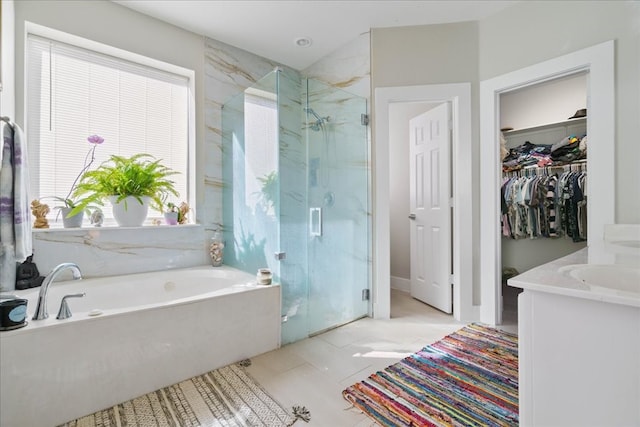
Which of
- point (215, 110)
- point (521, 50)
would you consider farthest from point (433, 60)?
point (215, 110)

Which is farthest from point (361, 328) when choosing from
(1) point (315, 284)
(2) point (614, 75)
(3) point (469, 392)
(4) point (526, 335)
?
(2) point (614, 75)

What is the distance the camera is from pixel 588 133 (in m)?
2.03

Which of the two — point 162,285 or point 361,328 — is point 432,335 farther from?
point 162,285

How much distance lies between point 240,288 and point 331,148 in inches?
53.2

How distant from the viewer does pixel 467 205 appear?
2578mm

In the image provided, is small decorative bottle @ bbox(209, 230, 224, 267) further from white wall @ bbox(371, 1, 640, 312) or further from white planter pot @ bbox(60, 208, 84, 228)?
white wall @ bbox(371, 1, 640, 312)

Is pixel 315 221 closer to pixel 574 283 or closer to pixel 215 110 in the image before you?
pixel 215 110

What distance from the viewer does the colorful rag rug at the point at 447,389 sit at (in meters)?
1.40

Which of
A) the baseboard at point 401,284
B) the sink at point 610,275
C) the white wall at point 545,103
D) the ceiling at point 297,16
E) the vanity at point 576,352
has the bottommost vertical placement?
the baseboard at point 401,284

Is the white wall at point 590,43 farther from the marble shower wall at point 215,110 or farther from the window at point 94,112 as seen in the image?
the window at point 94,112

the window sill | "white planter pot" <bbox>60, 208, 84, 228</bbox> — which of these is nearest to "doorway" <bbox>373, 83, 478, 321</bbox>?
the window sill

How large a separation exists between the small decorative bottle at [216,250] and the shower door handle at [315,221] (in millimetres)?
946

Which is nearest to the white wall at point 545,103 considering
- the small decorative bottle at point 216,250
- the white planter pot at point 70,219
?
the small decorative bottle at point 216,250

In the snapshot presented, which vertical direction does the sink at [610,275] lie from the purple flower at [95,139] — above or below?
below
